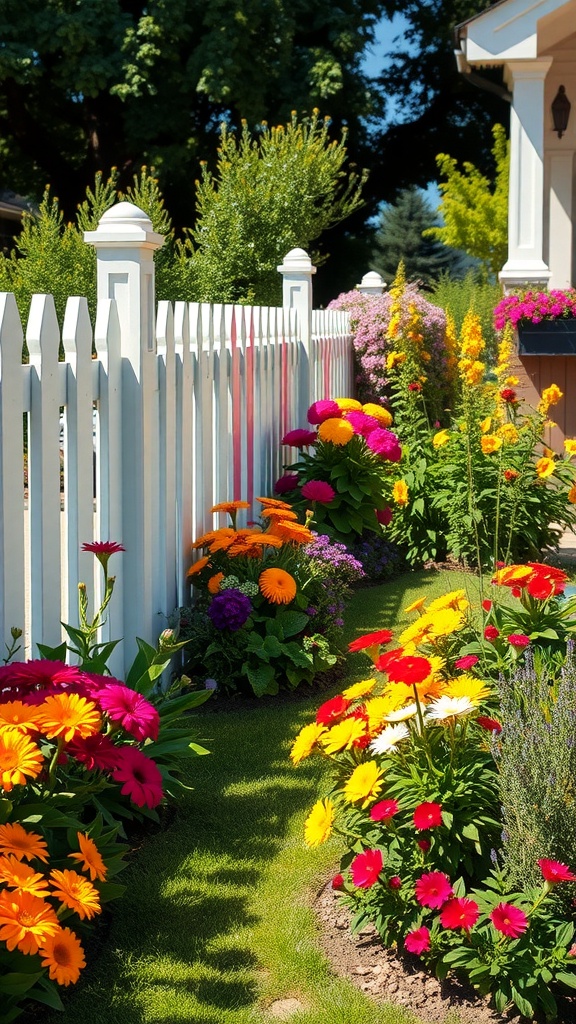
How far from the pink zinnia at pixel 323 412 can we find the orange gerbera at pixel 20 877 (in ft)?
15.2

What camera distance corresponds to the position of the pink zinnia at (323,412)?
21.4 ft

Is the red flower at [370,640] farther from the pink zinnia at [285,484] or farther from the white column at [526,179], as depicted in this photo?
the white column at [526,179]

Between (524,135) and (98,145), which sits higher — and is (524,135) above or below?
below

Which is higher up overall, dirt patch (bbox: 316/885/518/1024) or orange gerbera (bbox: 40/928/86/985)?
orange gerbera (bbox: 40/928/86/985)

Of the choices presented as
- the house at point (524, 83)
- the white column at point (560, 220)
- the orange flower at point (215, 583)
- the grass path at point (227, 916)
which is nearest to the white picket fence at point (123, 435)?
the orange flower at point (215, 583)

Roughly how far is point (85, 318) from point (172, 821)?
1.43 meters

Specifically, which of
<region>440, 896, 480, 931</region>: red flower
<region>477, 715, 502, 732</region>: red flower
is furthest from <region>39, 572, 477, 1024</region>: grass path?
<region>477, 715, 502, 732</region>: red flower

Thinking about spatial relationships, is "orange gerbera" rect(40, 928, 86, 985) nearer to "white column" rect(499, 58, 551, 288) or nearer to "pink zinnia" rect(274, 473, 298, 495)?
"pink zinnia" rect(274, 473, 298, 495)

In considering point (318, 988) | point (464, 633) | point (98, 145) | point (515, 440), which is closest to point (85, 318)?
point (464, 633)

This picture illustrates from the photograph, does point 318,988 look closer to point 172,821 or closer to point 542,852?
point 542,852

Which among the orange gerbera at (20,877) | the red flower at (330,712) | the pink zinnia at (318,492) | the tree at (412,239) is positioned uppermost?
the tree at (412,239)

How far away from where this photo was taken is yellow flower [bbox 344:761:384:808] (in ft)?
7.79

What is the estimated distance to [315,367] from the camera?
788cm

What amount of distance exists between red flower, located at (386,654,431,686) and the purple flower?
166 cm
